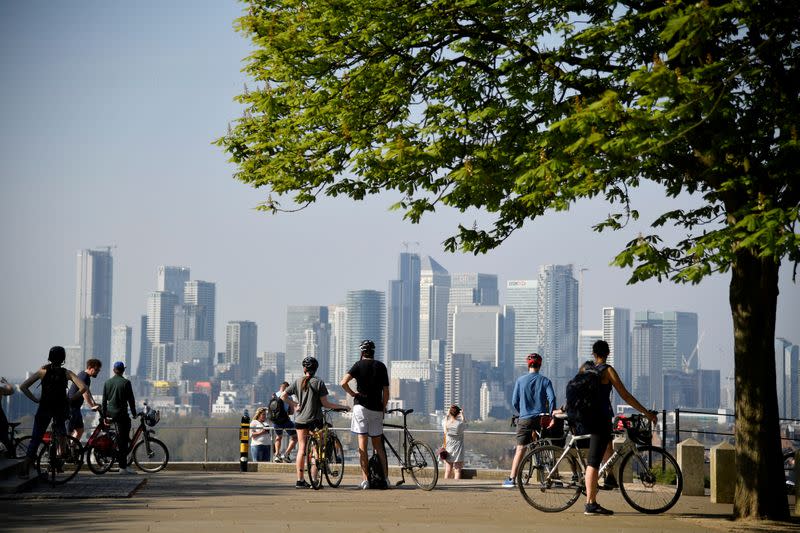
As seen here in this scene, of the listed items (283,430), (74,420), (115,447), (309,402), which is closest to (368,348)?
(309,402)

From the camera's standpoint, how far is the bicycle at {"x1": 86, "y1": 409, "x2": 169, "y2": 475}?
19.6m

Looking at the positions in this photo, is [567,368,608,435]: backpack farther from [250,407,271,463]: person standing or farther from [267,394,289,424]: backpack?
[250,407,271,463]: person standing

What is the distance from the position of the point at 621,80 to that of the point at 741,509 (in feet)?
15.5

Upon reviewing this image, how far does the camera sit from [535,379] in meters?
18.1

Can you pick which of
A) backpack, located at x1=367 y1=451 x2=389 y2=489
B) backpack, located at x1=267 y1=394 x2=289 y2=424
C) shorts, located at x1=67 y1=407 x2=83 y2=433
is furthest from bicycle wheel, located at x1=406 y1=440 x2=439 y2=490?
backpack, located at x1=267 y1=394 x2=289 y2=424

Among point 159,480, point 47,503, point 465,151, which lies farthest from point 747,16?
point 159,480

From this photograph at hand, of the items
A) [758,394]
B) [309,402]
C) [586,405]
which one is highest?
[758,394]

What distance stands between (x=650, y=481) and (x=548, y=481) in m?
1.09

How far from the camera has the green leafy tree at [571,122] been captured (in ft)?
40.0

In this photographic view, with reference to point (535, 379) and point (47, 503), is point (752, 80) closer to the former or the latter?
point (535, 379)

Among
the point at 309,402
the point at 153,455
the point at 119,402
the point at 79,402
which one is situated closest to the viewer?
the point at 309,402

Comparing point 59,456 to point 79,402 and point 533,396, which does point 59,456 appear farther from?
point 533,396

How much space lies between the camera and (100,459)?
20.0 meters

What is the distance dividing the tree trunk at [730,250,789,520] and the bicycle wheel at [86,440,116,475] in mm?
10074
